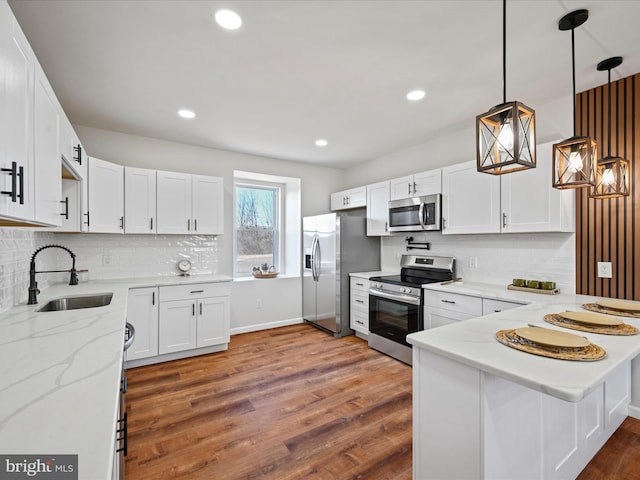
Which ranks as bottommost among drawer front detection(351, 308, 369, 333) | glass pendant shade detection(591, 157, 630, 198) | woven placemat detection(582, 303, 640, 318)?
drawer front detection(351, 308, 369, 333)

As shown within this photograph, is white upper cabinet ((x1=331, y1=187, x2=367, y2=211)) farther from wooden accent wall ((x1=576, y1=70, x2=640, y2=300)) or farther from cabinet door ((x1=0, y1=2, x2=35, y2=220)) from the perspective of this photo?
cabinet door ((x1=0, y1=2, x2=35, y2=220))

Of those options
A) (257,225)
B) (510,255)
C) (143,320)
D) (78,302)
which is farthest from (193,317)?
(510,255)

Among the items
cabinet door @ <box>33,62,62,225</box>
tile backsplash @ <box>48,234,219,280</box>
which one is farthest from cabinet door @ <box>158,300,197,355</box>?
cabinet door @ <box>33,62,62,225</box>

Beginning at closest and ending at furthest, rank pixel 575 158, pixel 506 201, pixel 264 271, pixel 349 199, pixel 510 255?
pixel 575 158 < pixel 506 201 < pixel 510 255 < pixel 264 271 < pixel 349 199

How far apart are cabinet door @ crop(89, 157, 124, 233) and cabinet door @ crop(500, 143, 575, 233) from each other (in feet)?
12.8

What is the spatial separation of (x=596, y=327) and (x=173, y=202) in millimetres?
3880

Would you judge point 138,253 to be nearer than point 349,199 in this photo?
Yes

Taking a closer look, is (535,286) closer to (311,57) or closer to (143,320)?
(311,57)

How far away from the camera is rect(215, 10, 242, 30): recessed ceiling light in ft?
5.78

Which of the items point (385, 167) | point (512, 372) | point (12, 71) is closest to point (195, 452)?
point (512, 372)

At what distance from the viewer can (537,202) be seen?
2.70 metres

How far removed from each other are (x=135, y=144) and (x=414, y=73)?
325 cm

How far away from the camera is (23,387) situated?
3.09 feet

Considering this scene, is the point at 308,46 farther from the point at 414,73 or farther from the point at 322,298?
the point at 322,298
